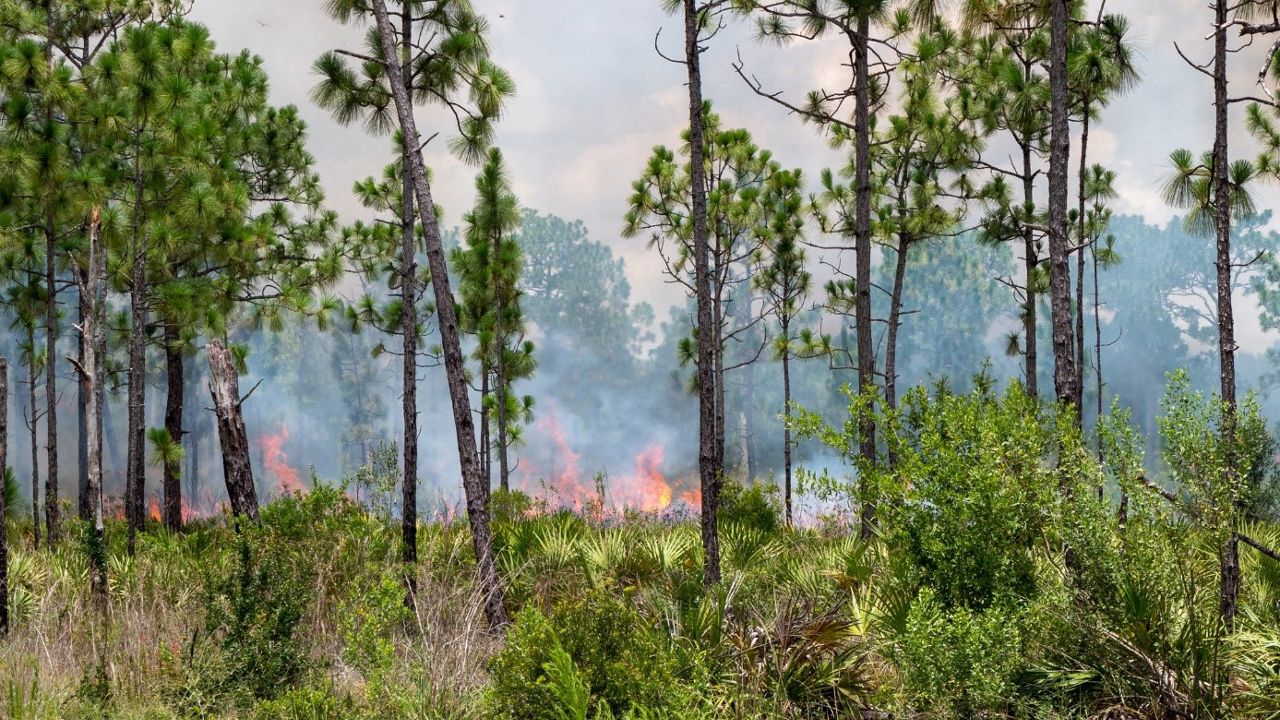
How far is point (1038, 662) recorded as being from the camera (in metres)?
5.93

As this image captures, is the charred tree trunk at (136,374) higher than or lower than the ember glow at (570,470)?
higher

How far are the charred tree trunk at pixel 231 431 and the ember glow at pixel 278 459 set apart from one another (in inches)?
1693

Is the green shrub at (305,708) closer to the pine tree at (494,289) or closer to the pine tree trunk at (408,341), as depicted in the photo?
the pine tree trunk at (408,341)

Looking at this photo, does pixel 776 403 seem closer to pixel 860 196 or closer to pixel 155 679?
pixel 860 196

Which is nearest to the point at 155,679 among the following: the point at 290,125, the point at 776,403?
the point at 290,125

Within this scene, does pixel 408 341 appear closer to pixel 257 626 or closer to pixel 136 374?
pixel 136 374

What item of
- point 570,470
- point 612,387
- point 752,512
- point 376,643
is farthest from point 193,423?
point 376,643

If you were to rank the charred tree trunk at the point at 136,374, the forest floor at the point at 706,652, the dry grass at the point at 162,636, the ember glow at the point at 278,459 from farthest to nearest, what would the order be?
1. the ember glow at the point at 278,459
2. the charred tree trunk at the point at 136,374
3. the dry grass at the point at 162,636
4. the forest floor at the point at 706,652

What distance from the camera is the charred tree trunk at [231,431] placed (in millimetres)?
11906

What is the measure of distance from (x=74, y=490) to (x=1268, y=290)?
199 ft

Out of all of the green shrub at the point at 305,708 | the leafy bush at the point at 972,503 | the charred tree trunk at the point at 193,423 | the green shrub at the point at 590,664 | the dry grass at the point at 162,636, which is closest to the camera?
the green shrub at the point at 590,664

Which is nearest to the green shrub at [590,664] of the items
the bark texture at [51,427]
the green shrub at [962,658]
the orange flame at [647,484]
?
the green shrub at [962,658]

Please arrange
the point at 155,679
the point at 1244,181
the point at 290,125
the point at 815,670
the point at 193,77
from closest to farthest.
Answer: the point at 815,670
the point at 155,679
the point at 1244,181
the point at 193,77
the point at 290,125

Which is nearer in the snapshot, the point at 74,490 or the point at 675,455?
the point at 74,490
